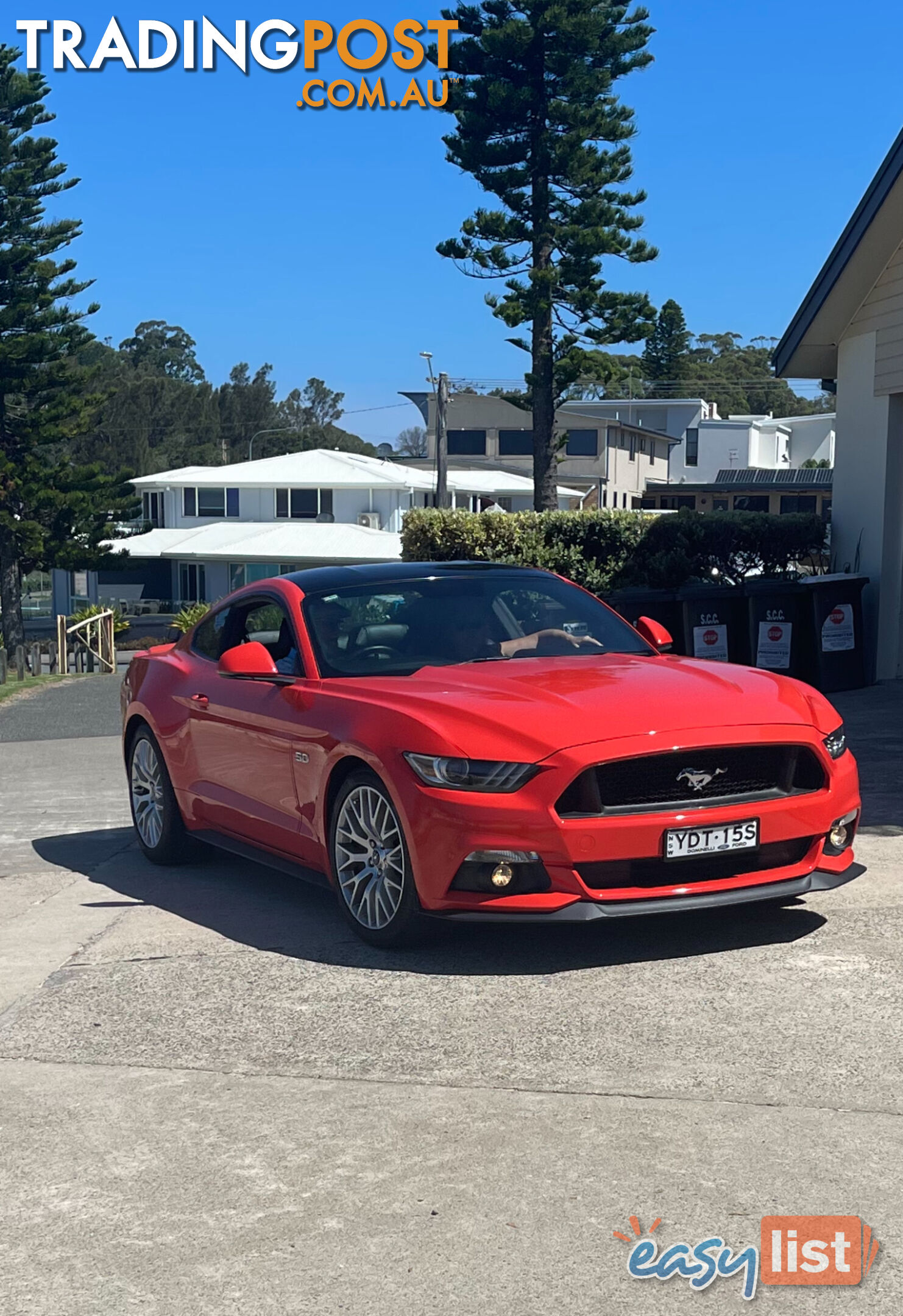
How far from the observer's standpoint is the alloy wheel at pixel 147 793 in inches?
324

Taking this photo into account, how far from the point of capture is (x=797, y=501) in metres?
68.8

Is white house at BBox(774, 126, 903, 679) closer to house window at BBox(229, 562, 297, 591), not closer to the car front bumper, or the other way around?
the car front bumper

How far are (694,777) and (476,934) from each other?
3.88 feet

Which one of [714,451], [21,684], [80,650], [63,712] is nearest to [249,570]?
[80,650]

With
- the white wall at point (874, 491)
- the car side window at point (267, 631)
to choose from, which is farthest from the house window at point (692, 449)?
the car side window at point (267, 631)

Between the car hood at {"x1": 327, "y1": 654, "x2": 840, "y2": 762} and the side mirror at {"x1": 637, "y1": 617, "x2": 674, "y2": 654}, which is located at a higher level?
the side mirror at {"x1": 637, "y1": 617, "x2": 674, "y2": 654}

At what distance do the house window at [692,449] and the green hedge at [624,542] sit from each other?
2597 inches

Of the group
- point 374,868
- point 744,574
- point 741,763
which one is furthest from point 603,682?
point 744,574

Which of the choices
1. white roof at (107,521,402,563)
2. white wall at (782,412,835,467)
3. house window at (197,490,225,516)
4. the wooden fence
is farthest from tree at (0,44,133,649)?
white wall at (782,412,835,467)

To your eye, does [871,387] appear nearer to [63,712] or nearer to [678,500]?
[63,712]

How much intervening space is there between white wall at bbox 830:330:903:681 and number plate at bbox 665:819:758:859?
9.73 meters

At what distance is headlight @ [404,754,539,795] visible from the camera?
558 centimetres

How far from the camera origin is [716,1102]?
435cm

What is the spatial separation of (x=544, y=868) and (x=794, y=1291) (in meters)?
2.33
